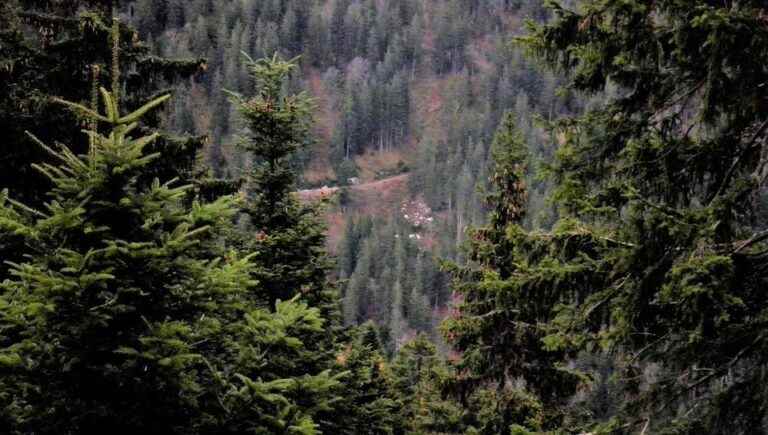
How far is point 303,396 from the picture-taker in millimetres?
6586

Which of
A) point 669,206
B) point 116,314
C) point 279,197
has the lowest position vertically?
point 279,197

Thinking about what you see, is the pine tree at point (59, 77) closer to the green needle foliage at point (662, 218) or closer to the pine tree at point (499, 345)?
the pine tree at point (499, 345)

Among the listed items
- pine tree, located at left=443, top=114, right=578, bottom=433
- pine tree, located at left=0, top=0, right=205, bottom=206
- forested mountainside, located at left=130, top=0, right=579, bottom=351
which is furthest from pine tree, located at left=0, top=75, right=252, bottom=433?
forested mountainside, located at left=130, top=0, right=579, bottom=351

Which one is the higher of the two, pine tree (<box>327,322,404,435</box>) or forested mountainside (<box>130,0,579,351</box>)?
pine tree (<box>327,322,404,435</box>)

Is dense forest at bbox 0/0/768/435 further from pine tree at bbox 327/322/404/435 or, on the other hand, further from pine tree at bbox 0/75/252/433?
pine tree at bbox 327/322/404/435

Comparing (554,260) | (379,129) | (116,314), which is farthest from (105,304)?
(379,129)

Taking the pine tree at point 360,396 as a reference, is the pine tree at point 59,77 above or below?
above

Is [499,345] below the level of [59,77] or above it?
below

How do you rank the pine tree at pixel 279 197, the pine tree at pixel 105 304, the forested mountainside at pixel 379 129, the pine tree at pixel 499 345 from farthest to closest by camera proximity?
the forested mountainside at pixel 379 129 → the pine tree at pixel 279 197 → the pine tree at pixel 499 345 → the pine tree at pixel 105 304

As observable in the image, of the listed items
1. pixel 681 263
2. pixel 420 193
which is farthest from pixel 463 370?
pixel 420 193

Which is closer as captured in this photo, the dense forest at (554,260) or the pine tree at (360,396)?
the dense forest at (554,260)

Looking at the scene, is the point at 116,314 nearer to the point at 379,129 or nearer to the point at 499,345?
the point at 499,345

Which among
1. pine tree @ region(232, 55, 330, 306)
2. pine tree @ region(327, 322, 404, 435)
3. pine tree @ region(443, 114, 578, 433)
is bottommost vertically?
pine tree @ region(327, 322, 404, 435)

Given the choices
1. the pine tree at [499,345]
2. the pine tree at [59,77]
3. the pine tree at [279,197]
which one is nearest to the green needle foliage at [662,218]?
the pine tree at [499,345]
